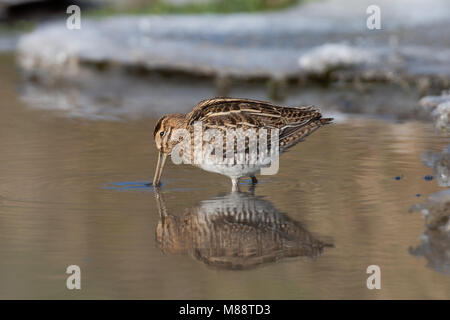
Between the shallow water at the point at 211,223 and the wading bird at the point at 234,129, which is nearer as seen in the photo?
the shallow water at the point at 211,223

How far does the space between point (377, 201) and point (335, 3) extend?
12626 mm

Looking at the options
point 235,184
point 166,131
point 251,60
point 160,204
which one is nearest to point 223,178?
point 235,184

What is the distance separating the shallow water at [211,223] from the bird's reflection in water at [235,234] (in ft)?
0.04

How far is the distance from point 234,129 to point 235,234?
5.64 feet

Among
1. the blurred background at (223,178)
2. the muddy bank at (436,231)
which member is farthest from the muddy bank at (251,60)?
the muddy bank at (436,231)

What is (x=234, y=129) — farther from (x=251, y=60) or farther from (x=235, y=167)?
(x=251, y=60)

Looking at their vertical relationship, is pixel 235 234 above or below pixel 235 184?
below

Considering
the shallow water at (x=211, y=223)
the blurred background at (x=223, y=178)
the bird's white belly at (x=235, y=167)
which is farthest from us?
the bird's white belly at (x=235, y=167)

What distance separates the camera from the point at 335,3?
1969 centimetres

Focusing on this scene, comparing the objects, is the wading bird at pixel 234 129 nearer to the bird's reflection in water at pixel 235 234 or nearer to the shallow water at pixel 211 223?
the shallow water at pixel 211 223

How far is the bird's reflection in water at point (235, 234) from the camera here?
238 inches

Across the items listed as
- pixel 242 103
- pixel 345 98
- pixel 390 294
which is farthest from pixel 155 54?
pixel 390 294

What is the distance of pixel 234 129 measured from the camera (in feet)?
26.7

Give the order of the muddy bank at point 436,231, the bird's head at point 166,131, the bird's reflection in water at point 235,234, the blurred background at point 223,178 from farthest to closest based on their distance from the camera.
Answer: the bird's head at point 166,131, the bird's reflection in water at point 235,234, the muddy bank at point 436,231, the blurred background at point 223,178
